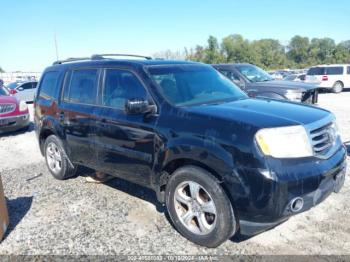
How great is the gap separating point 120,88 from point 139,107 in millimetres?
711

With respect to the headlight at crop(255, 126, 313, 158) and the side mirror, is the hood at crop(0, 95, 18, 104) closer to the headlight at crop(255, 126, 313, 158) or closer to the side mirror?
the side mirror

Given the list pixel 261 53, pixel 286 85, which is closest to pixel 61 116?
pixel 286 85

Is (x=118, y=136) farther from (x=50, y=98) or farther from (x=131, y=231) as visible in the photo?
(x=50, y=98)

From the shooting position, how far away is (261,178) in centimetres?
300

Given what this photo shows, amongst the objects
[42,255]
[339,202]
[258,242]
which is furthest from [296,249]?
[42,255]

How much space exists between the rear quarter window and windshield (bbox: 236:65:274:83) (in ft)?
21.2

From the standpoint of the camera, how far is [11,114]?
33.3 ft

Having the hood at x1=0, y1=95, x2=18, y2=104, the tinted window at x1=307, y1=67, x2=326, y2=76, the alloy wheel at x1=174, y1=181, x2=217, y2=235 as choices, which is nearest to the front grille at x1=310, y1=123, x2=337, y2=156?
the alloy wheel at x1=174, y1=181, x2=217, y2=235

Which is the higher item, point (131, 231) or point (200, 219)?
point (200, 219)

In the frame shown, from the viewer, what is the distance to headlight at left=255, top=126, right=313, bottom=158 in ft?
10.1

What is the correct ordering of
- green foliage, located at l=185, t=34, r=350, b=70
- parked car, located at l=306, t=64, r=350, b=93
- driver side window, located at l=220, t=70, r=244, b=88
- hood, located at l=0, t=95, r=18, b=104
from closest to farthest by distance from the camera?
hood, located at l=0, t=95, r=18, b=104 < driver side window, located at l=220, t=70, r=244, b=88 < parked car, located at l=306, t=64, r=350, b=93 < green foliage, located at l=185, t=34, r=350, b=70

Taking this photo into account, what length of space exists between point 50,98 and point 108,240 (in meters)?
2.89

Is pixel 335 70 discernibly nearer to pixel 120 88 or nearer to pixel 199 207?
pixel 120 88

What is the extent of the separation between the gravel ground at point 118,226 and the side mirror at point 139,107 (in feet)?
4.44
